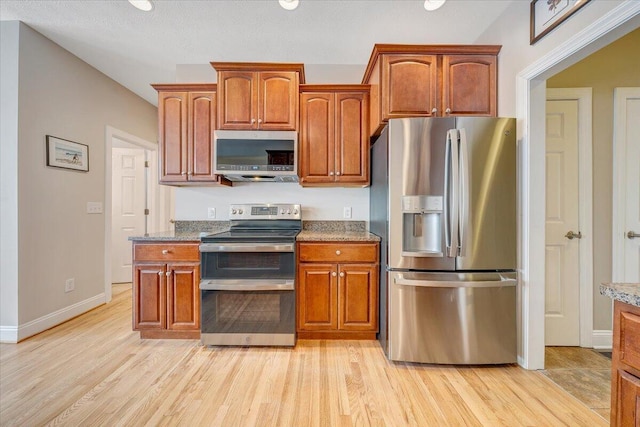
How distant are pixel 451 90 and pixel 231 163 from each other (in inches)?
76.6

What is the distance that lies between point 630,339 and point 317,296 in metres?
1.91

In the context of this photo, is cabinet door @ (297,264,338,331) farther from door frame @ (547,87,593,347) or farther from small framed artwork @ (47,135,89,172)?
small framed artwork @ (47,135,89,172)

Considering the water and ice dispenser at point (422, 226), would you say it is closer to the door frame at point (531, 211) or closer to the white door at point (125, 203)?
the door frame at point (531, 211)

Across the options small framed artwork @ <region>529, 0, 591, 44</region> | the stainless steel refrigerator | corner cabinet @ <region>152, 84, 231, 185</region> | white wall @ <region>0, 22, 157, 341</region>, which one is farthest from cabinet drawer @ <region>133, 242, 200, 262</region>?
small framed artwork @ <region>529, 0, 591, 44</region>

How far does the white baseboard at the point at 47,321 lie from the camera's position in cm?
250

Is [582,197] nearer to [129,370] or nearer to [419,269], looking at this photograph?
[419,269]

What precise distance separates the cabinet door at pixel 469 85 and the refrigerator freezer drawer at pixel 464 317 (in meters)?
1.32

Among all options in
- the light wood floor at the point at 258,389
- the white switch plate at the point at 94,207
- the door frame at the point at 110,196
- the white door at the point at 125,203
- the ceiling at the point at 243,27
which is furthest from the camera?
the white door at the point at 125,203

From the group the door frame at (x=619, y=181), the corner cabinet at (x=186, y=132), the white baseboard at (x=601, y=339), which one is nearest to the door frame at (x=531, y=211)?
the white baseboard at (x=601, y=339)

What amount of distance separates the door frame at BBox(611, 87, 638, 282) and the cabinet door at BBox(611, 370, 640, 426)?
1.95m

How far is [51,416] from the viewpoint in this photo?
5.38ft

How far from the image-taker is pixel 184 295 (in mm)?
2516

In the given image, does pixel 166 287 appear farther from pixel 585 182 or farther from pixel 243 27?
pixel 585 182

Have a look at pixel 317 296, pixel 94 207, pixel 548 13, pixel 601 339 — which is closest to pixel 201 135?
Result: pixel 94 207
